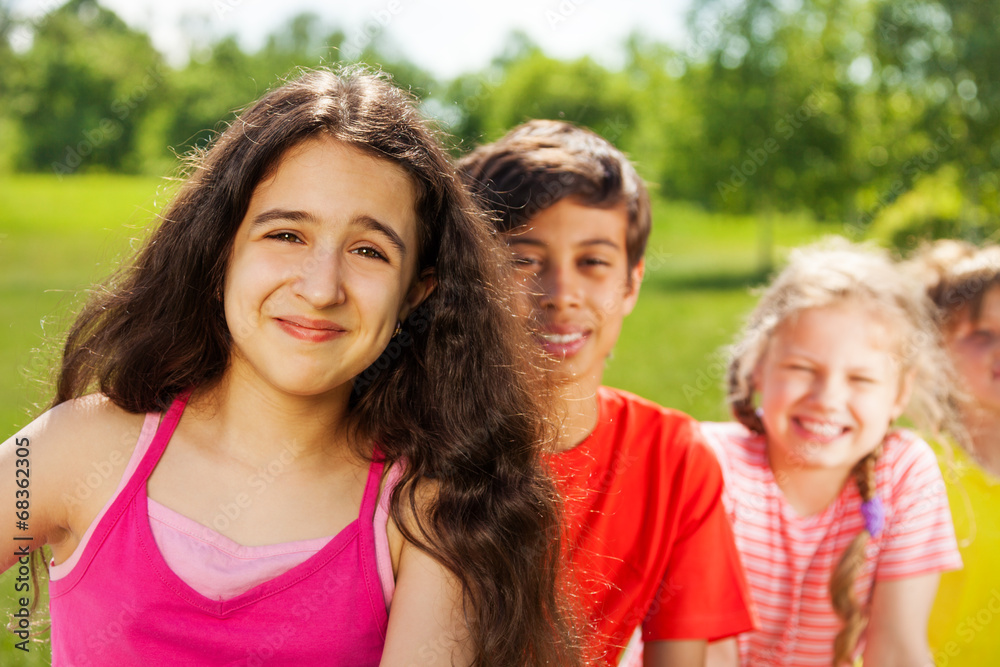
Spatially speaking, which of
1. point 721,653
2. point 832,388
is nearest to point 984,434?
point 832,388

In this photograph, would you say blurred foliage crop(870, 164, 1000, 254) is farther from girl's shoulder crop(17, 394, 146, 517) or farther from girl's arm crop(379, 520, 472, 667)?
girl's shoulder crop(17, 394, 146, 517)

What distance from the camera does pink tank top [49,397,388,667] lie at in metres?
1.68

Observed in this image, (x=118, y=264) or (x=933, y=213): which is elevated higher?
(x=933, y=213)

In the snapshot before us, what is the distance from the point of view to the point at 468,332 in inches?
78.9

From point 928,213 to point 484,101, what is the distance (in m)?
25.5

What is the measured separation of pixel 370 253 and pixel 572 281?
0.78 metres

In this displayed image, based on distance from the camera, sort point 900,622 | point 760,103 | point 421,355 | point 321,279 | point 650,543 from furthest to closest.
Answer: point 760,103, point 900,622, point 650,543, point 421,355, point 321,279

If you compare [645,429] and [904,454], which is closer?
[645,429]

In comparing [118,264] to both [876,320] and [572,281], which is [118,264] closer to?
[572,281]

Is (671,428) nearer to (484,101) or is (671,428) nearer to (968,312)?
(968,312)

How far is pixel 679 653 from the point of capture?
7.40ft

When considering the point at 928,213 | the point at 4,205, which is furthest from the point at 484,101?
the point at 928,213

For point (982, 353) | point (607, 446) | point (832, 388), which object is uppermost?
point (982, 353)

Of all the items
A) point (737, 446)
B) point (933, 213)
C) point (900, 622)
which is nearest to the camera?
point (900, 622)
